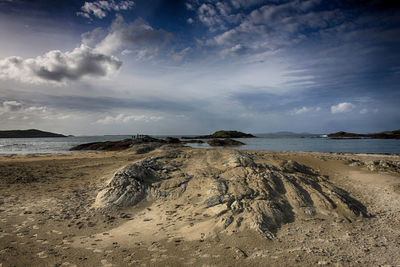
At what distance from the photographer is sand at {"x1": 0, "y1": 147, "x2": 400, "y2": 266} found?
475cm

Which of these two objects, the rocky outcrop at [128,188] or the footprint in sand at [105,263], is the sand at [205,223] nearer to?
the footprint in sand at [105,263]

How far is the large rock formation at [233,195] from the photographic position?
20.8ft

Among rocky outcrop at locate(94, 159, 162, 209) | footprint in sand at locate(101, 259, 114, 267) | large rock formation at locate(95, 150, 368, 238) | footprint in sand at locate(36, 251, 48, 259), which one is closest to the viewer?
footprint in sand at locate(101, 259, 114, 267)

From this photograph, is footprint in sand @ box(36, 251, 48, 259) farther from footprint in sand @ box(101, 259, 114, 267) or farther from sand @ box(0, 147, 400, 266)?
footprint in sand @ box(101, 259, 114, 267)

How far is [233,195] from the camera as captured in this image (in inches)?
284

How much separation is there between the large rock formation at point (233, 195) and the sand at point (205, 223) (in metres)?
0.04

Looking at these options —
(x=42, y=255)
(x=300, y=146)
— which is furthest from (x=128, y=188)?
(x=300, y=146)

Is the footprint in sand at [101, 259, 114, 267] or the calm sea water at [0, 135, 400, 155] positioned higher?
the calm sea water at [0, 135, 400, 155]

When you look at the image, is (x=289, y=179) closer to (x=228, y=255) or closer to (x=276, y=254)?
(x=276, y=254)

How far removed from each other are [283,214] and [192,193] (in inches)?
136

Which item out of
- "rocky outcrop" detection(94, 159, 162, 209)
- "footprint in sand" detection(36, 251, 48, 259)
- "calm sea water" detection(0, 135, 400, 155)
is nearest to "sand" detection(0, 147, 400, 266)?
"footprint in sand" detection(36, 251, 48, 259)

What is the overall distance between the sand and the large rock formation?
1.7 inches

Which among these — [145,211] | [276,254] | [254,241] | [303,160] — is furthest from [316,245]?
[303,160]

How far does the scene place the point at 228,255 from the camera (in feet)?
15.6
